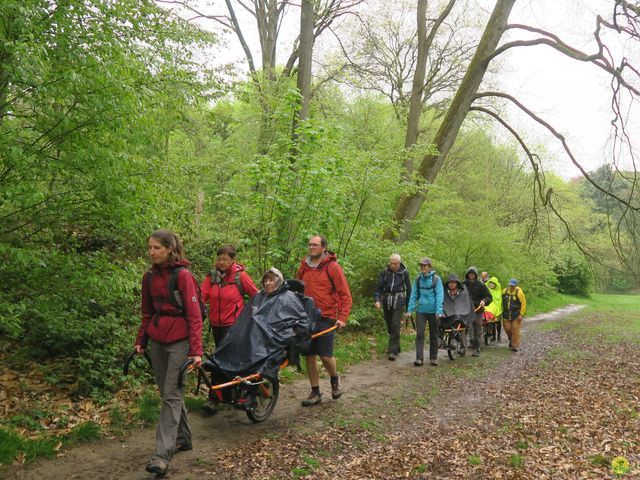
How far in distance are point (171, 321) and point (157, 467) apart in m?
1.20

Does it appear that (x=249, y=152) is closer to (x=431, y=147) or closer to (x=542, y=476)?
(x=431, y=147)

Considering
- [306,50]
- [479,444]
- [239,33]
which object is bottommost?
[479,444]

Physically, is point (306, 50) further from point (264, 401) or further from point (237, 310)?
point (264, 401)

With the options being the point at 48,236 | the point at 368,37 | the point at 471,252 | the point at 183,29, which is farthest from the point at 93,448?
the point at 368,37

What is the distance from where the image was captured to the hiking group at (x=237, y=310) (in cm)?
429

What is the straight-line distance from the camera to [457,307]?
1047 cm

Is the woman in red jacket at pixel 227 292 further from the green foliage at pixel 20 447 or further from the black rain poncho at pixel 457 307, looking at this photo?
the black rain poncho at pixel 457 307

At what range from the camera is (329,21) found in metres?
16.3

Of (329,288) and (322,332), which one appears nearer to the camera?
(322,332)

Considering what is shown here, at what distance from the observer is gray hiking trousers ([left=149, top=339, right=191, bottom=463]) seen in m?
4.20

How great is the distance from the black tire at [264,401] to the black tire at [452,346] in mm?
5654

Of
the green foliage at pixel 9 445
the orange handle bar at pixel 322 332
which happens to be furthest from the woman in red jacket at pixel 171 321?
the orange handle bar at pixel 322 332

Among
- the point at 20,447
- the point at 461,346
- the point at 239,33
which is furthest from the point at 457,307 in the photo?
the point at 239,33

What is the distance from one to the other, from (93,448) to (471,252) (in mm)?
16384
